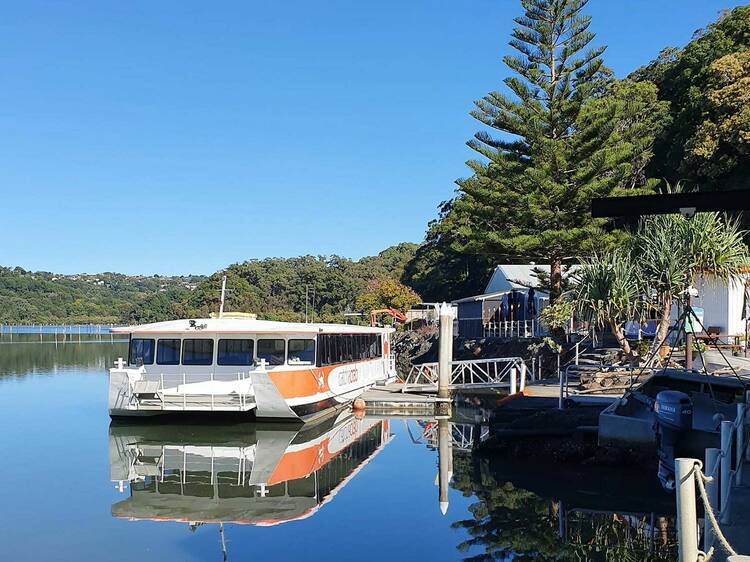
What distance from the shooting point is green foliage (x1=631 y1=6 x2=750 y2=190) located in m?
31.1

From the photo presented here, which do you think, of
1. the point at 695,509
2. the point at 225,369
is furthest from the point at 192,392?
the point at 695,509

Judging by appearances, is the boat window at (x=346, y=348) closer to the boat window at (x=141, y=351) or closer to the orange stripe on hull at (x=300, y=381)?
the orange stripe on hull at (x=300, y=381)

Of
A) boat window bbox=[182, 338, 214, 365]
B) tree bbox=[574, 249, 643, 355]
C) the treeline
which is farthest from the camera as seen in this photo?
the treeline

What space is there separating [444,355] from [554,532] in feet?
38.0

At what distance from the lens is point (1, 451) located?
635 inches

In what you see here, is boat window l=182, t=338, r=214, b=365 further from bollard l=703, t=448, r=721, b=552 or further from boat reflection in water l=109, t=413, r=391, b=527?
bollard l=703, t=448, r=721, b=552

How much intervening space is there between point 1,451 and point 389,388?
1085 cm

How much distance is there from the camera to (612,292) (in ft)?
59.7

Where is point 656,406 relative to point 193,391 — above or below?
above

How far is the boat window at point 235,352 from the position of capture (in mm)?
17562

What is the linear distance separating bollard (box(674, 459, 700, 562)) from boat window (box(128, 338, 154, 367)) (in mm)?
14351

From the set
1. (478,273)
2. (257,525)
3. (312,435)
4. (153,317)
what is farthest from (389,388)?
(153,317)

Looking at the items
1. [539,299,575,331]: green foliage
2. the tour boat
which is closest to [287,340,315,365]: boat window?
the tour boat

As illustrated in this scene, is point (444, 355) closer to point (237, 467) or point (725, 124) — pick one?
point (237, 467)
